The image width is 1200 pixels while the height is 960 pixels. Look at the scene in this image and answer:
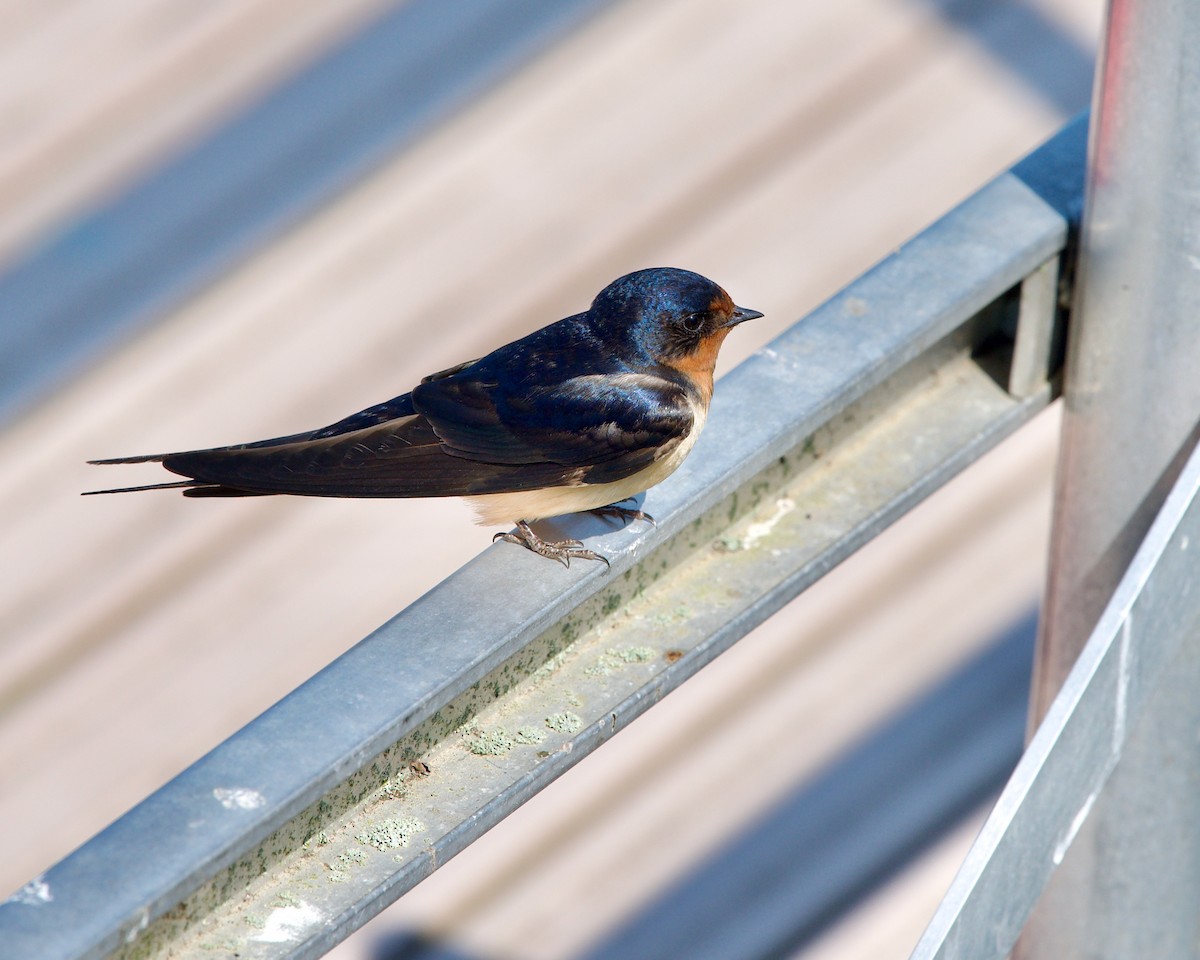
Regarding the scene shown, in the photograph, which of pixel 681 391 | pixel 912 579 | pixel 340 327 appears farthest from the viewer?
pixel 340 327

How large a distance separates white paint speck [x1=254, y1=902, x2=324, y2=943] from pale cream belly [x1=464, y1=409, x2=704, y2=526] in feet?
3.27

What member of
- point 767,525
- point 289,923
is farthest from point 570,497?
point 289,923

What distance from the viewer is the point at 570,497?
2230 millimetres

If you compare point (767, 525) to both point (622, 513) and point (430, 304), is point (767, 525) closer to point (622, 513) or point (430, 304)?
point (622, 513)

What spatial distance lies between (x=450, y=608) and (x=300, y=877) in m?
0.25

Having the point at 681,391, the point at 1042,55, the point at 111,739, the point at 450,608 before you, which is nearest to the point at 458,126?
the point at 1042,55

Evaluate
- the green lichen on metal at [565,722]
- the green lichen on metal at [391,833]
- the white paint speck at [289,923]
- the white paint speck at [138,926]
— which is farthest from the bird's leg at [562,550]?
the white paint speck at [138,926]

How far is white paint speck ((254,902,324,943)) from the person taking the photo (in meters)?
1.19

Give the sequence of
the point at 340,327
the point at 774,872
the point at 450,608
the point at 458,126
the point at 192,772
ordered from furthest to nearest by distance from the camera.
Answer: the point at 458,126
the point at 340,327
the point at 774,872
the point at 450,608
the point at 192,772

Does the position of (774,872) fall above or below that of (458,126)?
below

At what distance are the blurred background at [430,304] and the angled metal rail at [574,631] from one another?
133 centimetres

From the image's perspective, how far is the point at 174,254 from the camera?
3.81 m

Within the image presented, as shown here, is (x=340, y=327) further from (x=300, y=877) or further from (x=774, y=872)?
(x=300, y=877)

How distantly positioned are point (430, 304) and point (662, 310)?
1506 millimetres
